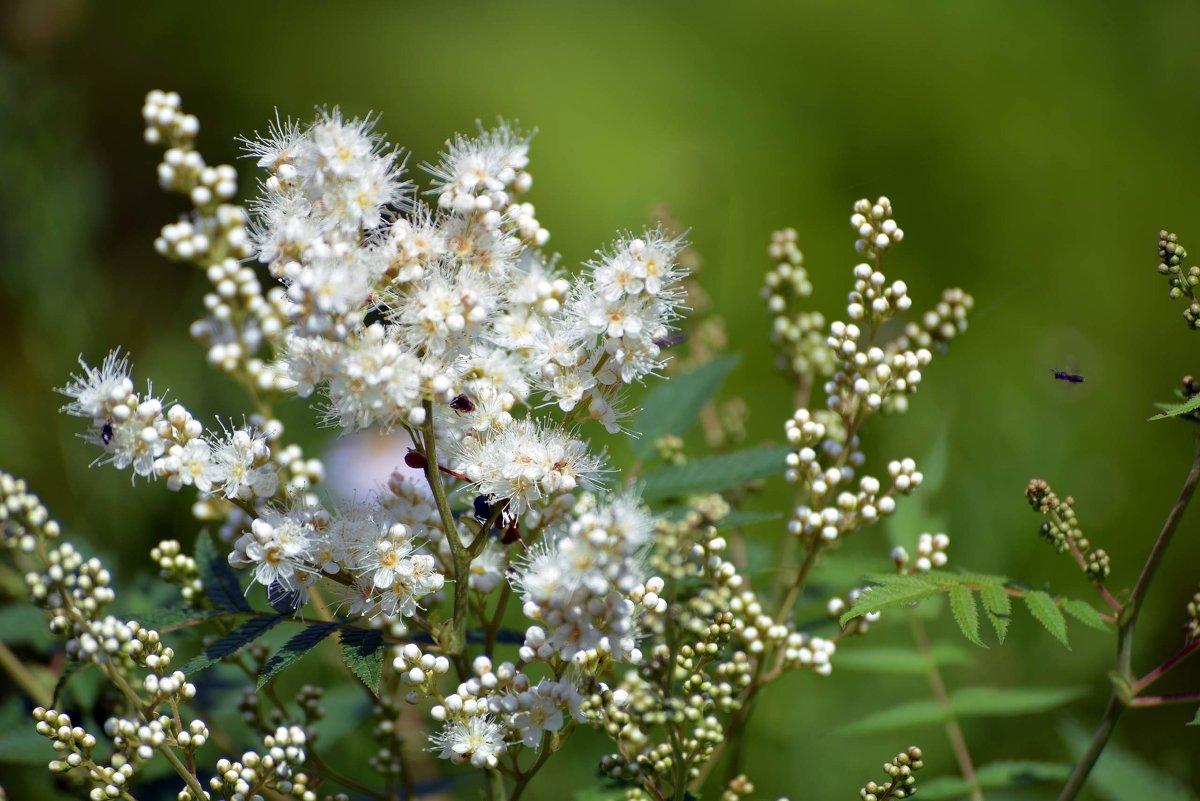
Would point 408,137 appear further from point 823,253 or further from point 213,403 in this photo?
point 213,403

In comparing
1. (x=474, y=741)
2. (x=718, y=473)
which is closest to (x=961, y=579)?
(x=718, y=473)

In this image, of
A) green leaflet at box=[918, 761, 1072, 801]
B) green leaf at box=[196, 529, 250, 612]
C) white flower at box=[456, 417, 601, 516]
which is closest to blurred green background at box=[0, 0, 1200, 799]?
green leaflet at box=[918, 761, 1072, 801]

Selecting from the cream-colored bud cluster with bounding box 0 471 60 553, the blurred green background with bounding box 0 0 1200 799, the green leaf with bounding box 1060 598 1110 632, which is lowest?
the green leaf with bounding box 1060 598 1110 632

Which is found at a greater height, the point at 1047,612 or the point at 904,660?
the point at 904,660

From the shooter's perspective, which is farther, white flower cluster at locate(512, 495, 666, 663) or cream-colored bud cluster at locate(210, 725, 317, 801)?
cream-colored bud cluster at locate(210, 725, 317, 801)

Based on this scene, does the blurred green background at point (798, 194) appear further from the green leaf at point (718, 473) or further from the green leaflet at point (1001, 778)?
the green leaf at point (718, 473)

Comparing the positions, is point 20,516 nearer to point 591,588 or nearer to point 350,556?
point 350,556

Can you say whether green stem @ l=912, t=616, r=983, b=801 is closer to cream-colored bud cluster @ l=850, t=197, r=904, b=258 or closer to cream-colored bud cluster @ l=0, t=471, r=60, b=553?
cream-colored bud cluster @ l=850, t=197, r=904, b=258
